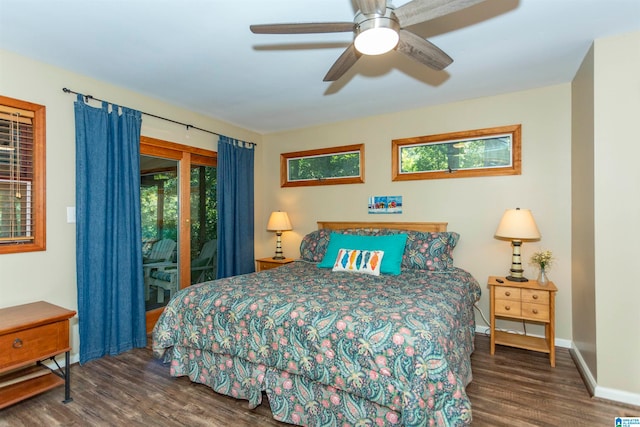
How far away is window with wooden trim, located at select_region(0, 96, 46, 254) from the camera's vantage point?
2461 mm

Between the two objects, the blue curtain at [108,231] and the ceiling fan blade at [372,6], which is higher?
the ceiling fan blade at [372,6]

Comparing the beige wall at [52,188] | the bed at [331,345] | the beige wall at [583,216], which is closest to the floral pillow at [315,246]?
the bed at [331,345]

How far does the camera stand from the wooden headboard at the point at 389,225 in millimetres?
3666

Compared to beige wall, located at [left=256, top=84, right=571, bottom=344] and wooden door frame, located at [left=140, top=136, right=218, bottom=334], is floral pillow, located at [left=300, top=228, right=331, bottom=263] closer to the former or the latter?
beige wall, located at [left=256, top=84, right=571, bottom=344]

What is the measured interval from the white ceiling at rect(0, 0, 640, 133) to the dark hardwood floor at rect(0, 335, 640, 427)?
247 centimetres

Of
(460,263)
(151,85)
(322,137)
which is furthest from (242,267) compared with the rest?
(460,263)

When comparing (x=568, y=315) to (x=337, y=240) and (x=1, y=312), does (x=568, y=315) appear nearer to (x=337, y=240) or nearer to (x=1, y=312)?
(x=337, y=240)

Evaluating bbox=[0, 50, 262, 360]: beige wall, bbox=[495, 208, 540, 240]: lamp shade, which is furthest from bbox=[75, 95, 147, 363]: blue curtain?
bbox=[495, 208, 540, 240]: lamp shade

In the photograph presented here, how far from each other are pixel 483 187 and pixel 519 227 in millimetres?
697

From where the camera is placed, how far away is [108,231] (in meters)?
2.96

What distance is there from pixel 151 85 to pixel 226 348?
2.56 metres

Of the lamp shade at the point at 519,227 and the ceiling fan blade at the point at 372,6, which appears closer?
the ceiling fan blade at the point at 372,6

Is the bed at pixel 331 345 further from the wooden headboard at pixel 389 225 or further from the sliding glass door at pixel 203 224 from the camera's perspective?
the sliding glass door at pixel 203 224

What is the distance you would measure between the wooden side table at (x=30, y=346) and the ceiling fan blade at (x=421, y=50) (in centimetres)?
279
